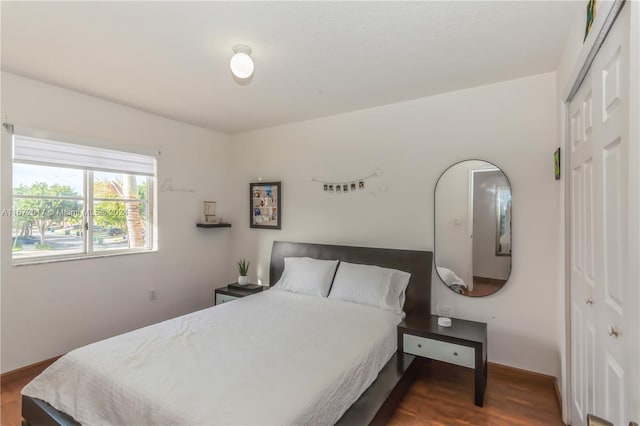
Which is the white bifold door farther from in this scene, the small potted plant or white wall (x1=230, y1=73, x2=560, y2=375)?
the small potted plant

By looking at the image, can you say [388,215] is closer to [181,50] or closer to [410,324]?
[410,324]

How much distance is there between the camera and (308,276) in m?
3.28

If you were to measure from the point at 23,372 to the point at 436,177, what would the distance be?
403 cm

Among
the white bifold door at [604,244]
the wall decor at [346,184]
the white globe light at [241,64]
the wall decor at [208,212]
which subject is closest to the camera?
the white bifold door at [604,244]

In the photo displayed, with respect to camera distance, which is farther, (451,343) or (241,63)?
(451,343)

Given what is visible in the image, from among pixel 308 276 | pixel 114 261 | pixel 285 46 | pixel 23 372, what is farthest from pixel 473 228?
pixel 23 372

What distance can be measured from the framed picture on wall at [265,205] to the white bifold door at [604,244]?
119 inches

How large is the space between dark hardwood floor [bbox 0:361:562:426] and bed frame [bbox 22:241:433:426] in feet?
0.46

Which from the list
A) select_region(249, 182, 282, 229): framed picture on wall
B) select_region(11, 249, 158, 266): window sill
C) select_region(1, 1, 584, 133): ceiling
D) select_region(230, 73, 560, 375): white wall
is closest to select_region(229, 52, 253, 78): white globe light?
select_region(1, 1, 584, 133): ceiling

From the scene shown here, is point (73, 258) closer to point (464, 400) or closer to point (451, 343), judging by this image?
point (451, 343)

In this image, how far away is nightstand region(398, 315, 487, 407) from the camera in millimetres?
2225

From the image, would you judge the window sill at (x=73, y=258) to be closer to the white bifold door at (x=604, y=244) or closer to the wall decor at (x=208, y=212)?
the wall decor at (x=208, y=212)

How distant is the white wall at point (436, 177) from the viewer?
257 centimetres

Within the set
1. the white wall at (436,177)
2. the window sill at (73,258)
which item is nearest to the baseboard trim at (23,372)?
the window sill at (73,258)
